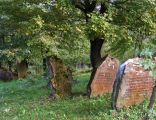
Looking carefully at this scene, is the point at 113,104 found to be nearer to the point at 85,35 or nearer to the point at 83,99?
the point at 83,99

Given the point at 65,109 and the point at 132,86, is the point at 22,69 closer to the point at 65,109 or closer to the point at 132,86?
the point at 65,109

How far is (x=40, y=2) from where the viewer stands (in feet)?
44.2

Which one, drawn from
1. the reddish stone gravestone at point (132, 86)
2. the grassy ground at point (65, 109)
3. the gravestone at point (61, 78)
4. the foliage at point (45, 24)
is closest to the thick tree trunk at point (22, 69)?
the foliage at point (45, 24)

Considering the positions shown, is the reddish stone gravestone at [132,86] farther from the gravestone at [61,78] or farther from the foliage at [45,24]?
the gravestone at [61,78]

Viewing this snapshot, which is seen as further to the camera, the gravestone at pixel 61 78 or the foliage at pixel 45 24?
the gravestone at pixel 61 78

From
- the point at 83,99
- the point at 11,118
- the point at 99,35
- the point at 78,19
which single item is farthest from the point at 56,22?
the point at 11,118

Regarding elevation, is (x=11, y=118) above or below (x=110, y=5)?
below

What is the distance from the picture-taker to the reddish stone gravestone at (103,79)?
41.5ft

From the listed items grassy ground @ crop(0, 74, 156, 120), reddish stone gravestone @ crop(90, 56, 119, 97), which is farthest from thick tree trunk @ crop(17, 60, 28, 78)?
reddish stone gravestone @ crop(90, 56, 119, 97)

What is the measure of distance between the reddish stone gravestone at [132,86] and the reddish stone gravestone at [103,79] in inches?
95.5

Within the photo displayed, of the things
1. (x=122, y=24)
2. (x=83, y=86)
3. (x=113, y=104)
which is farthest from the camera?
(x=83, y=86)

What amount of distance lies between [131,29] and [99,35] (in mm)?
1265

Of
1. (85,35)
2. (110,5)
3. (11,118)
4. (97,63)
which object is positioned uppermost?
(110,5)

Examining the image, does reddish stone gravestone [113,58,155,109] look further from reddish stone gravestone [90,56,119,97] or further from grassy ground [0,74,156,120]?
reddish stone gravestone [90,56,119,97]
